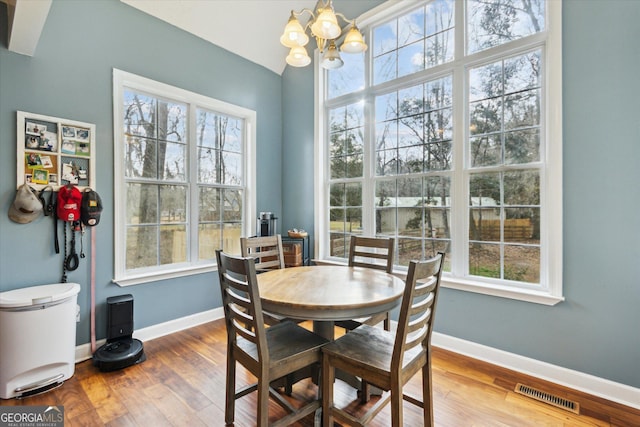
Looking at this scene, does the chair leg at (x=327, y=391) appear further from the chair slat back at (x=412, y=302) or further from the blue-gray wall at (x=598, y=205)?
the blue-gray wall at (x=598, y=205)

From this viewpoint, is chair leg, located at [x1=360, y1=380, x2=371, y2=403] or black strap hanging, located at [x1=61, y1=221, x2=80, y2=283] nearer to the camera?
chair leg, located at [x1=360, y1=380, x2=371, y2=403]

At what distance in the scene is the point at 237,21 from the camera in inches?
134

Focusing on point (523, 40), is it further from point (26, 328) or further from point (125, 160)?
point (26, 328)

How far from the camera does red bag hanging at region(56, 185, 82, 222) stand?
235cm

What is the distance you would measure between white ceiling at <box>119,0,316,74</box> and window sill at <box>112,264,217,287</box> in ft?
8.45

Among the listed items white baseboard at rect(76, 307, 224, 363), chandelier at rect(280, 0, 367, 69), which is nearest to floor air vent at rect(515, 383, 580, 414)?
chandelier at rect(280, 0, 367, 69)

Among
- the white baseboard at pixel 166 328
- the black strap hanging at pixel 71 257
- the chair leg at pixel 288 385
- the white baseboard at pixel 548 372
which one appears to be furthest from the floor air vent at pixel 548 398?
the black strap hanging at pixel 71 257

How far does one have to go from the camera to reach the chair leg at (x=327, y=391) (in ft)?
5.05

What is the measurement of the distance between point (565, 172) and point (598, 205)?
0.30m

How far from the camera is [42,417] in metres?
1.83

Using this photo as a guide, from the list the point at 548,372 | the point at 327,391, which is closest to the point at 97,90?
the point at 327,391

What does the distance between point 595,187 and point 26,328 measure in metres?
4.01

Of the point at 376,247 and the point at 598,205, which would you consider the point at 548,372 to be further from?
the point at 376,247

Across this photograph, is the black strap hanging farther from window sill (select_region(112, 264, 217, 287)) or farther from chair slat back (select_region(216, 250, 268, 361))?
chair slat back (select_region(216, 250, 268, 361))
